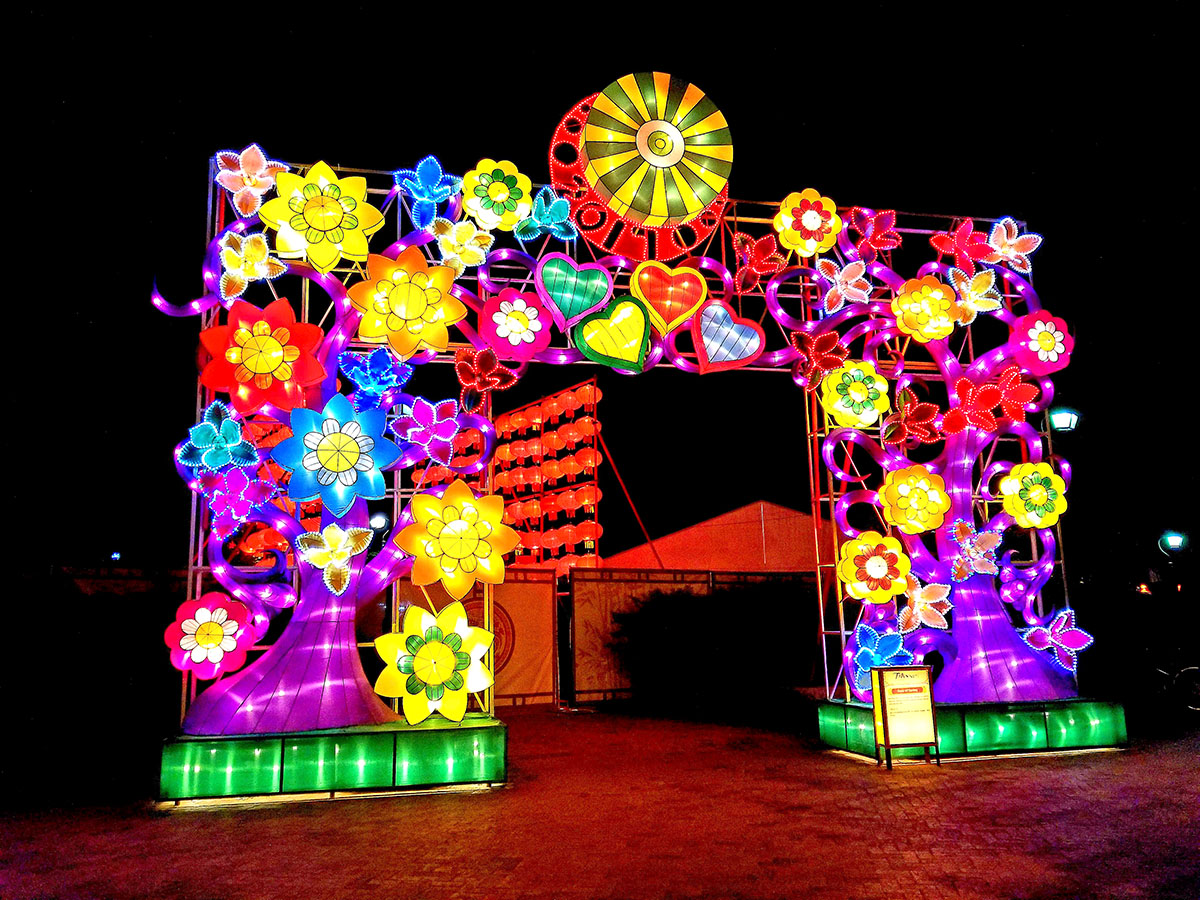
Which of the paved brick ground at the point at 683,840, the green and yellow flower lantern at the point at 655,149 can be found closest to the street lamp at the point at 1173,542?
the paved brick ground at the point at 683,840

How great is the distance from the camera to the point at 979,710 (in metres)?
7.80

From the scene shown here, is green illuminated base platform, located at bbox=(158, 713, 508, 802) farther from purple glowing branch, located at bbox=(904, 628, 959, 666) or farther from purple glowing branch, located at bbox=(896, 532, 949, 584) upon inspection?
purple glowing branch, located at bbox=(896, 532, 949, 584)

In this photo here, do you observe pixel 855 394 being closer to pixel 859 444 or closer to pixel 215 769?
pixel 859 444

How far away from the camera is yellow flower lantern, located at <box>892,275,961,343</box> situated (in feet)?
26.7

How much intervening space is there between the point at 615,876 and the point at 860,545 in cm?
437

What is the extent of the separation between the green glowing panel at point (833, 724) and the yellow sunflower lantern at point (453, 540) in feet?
12.5

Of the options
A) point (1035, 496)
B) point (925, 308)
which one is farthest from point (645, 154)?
point (1035, 496)

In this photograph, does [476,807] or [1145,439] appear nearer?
[476,807]

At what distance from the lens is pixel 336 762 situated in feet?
A: 21.4

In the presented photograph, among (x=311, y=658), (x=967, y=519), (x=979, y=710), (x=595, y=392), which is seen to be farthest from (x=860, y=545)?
(x=595, y=392)

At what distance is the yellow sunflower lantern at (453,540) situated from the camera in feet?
21.5

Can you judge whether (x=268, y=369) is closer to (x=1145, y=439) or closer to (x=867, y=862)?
(x=867, y=862)

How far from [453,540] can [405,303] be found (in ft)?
6.01

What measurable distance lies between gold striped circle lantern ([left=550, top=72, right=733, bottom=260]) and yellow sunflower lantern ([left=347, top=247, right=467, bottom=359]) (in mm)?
1591
